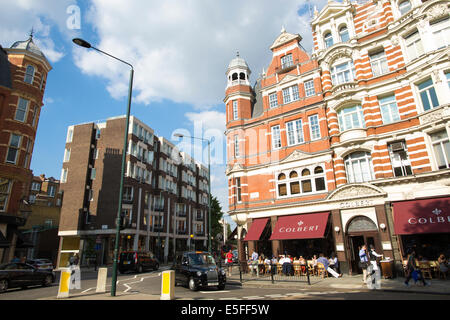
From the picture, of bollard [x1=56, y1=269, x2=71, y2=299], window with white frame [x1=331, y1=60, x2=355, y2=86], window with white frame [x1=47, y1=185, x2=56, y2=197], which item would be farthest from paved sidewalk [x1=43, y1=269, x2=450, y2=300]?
window with white frame [x1=47, y1=185, x2=56, y2=197]

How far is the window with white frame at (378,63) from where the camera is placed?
66.2 ft

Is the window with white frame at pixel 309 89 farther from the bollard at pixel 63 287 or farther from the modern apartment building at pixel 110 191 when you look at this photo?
the modern apartment building at pixel 110 191

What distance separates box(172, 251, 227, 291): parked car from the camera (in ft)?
42.9

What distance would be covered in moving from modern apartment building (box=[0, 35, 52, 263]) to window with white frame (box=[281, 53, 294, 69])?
23.7m

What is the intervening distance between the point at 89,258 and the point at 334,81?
117 ft

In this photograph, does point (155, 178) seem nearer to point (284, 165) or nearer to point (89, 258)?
point (89, 258)

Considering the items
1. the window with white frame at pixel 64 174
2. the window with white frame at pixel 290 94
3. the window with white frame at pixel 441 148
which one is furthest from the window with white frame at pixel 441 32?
the window with white frame at pixel 64 174

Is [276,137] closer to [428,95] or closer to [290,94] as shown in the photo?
[290,94]

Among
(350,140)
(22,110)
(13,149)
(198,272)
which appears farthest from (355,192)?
(22,110)

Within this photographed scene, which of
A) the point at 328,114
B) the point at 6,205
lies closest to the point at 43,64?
the point at 6,205

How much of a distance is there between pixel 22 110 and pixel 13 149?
151 inches

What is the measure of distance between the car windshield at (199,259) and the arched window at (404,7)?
71.7 ft

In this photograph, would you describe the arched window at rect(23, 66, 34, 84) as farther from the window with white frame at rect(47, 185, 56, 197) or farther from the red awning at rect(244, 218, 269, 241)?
the window with white frame at rect(47, 185, 56, 197)

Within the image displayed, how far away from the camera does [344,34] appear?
74.2 ft
